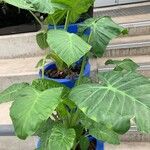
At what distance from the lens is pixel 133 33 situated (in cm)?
237

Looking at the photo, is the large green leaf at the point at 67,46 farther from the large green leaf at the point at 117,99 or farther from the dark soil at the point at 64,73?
the dark soil at the point at 64,73

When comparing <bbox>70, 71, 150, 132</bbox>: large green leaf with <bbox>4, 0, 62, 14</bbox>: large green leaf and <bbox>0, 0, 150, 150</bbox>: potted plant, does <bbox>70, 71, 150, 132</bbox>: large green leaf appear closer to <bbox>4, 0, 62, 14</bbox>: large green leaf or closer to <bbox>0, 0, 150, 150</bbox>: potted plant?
<bbox>0, 0, 150, 150</bbox>: potted plant

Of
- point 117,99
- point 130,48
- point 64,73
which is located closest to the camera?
point 117,99

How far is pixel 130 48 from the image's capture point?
2.21m

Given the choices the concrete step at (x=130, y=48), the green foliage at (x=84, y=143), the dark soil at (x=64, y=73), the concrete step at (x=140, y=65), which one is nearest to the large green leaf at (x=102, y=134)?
the green foliage at (x=84, y=143)

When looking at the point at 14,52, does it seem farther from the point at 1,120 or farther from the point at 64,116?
the point at 64,116

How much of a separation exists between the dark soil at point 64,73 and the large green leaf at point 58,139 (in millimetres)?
504

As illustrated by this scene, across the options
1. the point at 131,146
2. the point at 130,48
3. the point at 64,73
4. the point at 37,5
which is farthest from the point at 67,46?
the point at 130,48

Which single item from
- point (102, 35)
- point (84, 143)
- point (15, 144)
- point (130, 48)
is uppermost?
point (102, 35)

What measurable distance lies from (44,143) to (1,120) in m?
0.87

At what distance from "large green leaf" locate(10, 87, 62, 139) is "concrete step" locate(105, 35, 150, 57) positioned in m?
1.28

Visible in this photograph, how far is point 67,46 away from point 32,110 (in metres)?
0.29

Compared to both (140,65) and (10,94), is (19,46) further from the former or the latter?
(10,94)

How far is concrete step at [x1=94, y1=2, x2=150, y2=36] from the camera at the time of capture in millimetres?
2354
